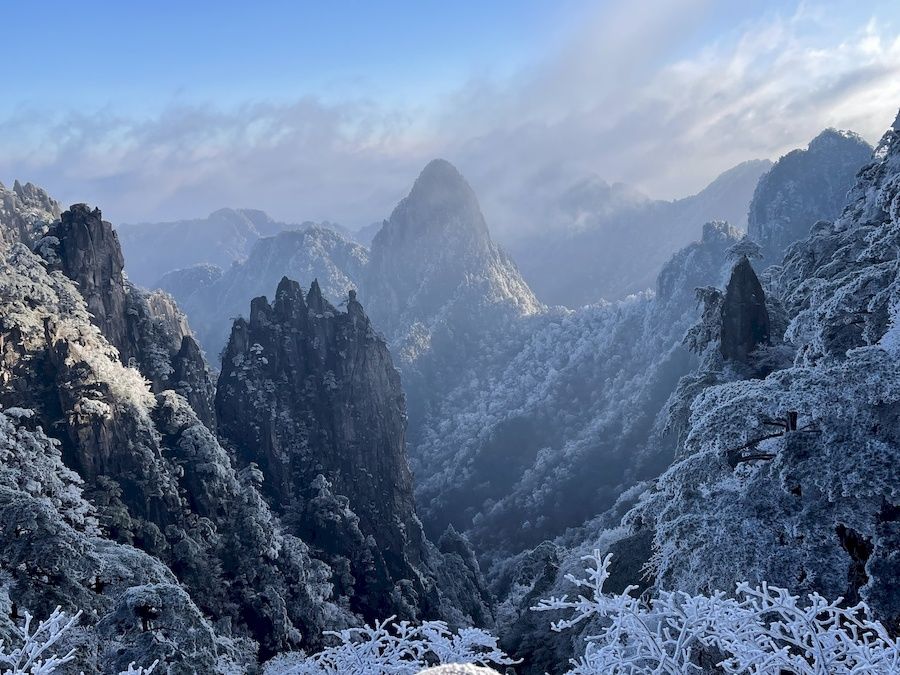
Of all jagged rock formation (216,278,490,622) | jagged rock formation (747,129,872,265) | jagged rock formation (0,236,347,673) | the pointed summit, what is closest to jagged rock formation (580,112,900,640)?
jagged rock formation (0,236,347,673)

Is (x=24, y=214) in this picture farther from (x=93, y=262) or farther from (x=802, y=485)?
(x=802, y=485)

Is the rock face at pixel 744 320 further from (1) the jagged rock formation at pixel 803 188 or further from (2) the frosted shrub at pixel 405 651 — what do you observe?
(1) the jagged rock formation at pixel 803 188

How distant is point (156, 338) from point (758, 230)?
423ft

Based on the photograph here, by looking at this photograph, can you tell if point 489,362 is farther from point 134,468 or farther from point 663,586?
point 663,586

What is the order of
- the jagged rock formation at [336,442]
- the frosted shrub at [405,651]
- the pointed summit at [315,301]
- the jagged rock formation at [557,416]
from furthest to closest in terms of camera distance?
the jagged rock formation at [557,416] → the pointed summit at [315,301] → the jagged rock formation at [336,442] → the frosted shrub at [405,651]

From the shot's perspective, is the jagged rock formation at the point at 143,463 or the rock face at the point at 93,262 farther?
the rock face at the point at 93,262

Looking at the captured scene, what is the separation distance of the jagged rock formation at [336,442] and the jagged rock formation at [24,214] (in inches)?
780

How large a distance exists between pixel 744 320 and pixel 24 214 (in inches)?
2274

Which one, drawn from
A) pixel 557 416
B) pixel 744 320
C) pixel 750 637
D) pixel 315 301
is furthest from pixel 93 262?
pixel 557 416

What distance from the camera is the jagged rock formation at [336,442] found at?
56000mm

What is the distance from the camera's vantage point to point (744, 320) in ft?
79.3

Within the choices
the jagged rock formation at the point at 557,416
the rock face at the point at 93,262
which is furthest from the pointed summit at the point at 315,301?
the jagged rock formation at the point at 557,416

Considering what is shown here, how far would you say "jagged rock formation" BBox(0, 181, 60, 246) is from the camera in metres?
45.9

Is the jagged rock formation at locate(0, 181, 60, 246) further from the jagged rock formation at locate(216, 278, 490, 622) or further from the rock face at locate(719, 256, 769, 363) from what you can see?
the rock face at locate(719, 256, 769, 363)
